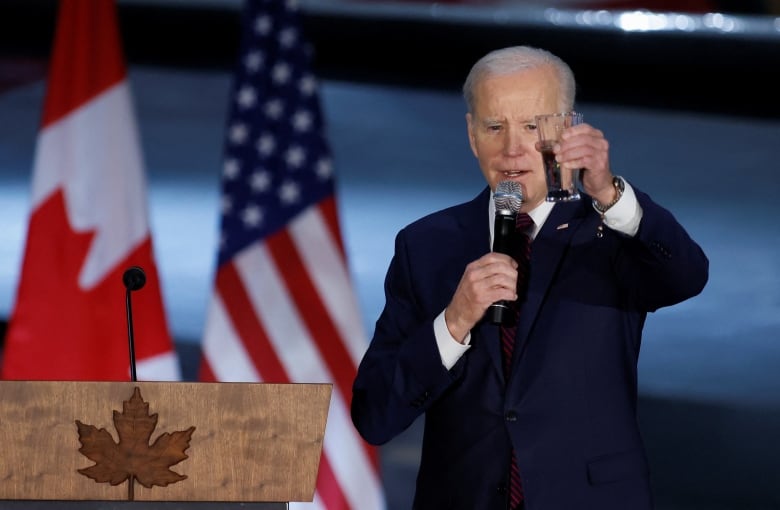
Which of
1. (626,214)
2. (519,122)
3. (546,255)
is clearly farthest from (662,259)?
(519,122)

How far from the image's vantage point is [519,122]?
2031 mm

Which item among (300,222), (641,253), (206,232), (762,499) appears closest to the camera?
(641,253)

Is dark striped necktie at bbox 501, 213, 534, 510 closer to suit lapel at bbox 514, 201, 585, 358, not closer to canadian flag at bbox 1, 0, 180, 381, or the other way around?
suit lapel at bbox 514, 201, 585, 358

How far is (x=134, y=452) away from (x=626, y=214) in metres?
0.73

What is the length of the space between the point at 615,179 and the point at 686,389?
461 cm

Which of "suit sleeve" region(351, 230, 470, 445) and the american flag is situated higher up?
the american flag

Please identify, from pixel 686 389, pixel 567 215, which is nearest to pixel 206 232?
pixel 686 389

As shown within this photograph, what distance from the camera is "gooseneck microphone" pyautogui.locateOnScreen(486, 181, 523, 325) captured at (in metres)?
1.83

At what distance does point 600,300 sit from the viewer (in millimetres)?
1987

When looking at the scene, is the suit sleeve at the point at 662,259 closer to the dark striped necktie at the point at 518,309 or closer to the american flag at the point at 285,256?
the dark striped necktie at the point at 518,309

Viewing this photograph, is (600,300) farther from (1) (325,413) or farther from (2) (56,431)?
(2) (56,431)

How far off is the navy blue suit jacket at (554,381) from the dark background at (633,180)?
2843mm

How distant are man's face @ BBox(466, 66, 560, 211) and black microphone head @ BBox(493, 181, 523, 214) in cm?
7

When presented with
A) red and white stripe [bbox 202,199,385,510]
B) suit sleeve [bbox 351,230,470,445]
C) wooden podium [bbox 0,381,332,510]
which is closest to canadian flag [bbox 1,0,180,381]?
red and white stripe [bbox 202,199,385,510]
